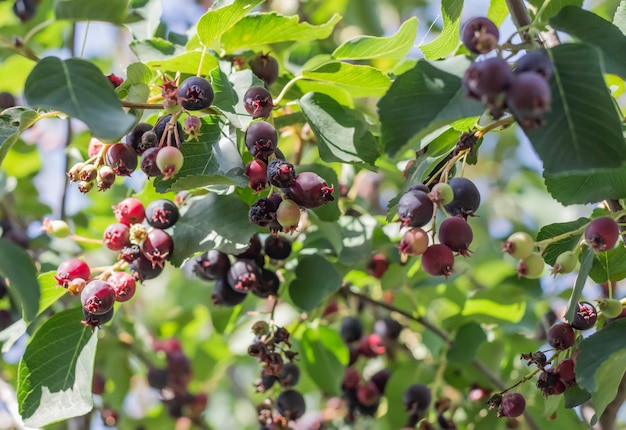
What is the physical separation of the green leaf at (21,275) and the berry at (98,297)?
1.12 ft

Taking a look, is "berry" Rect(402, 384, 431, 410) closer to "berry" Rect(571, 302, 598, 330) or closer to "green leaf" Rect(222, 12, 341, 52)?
"berry" Rect(571, 302, 598, 330)

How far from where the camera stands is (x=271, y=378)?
2.08 m

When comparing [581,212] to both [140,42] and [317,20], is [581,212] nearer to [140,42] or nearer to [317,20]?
[317,20]

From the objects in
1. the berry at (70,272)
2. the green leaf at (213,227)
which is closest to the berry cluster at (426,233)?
the green leaf at (213,227)

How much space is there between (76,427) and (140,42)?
5.00 feet

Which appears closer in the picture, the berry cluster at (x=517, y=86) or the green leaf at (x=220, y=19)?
the berry cluster at (x=517, y=86)

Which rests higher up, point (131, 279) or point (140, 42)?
point (140, 42)

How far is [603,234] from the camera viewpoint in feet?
4.46

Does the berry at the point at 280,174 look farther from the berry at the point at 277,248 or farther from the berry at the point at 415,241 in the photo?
the berry at the point at 277,248

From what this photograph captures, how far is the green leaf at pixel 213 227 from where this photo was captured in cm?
169

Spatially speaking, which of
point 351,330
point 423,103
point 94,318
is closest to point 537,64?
point 423,103

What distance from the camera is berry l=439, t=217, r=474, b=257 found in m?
1.41

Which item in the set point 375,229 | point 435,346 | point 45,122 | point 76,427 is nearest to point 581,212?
point 435,346

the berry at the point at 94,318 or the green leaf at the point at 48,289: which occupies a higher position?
the berry at the point at 94,318
